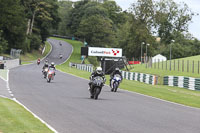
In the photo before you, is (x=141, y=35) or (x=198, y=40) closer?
(x=141, y=35)

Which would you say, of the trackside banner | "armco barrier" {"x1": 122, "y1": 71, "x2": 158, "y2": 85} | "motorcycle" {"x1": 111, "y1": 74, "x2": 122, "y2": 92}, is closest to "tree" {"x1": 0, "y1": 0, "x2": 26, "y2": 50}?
the trackside banner

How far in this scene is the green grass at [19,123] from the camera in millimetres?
9180

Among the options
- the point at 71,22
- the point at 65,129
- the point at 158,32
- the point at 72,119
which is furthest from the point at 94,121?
the point at 71,22

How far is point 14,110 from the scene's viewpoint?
1285cm

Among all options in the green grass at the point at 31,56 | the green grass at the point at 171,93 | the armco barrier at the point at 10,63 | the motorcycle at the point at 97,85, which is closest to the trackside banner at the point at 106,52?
the green grass at the point at 31,56

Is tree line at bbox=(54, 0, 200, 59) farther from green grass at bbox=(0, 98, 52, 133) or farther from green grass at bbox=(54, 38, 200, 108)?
green grass at bbox=(0, 98, 52, 133)

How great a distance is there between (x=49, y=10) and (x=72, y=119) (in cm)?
10438

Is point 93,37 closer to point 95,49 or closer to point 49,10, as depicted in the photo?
point 49,10

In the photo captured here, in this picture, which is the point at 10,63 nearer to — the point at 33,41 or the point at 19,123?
the point at 33,41

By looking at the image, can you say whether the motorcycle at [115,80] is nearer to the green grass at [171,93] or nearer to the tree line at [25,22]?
the green grass at [171,93]

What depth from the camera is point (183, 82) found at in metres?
34.6

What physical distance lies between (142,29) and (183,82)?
6357 centimetres

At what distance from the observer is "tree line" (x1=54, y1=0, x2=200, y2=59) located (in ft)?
319

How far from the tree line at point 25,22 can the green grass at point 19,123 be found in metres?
63.0
